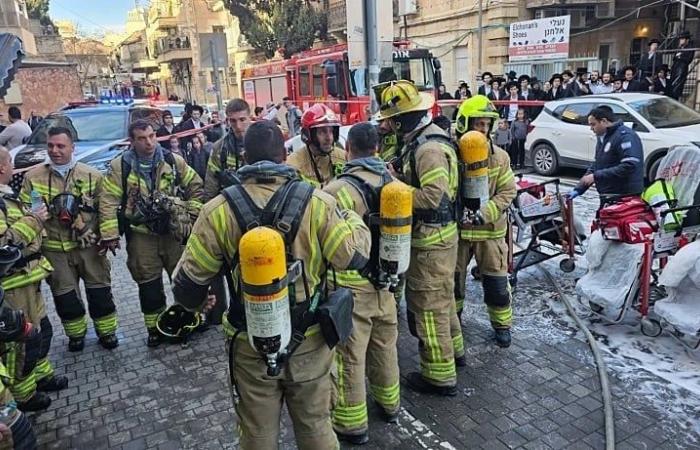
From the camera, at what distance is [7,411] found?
8.04 ft

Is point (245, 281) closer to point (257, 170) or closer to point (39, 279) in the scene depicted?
point (257, 170)

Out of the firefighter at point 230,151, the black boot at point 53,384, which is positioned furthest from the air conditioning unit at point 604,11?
the black boot at point 53,384

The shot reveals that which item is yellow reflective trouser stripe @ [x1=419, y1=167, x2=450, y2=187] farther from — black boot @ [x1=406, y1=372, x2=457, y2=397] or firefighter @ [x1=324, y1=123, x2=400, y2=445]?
black boot @ [x1=406, y1=372, x2=457, y2=397]

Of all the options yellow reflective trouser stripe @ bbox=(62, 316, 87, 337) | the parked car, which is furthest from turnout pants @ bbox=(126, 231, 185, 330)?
the parked car

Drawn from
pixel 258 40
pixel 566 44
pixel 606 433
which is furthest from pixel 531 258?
pixel 258 40

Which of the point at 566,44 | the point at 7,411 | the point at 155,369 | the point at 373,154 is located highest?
the point at 566,44

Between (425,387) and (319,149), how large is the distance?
189 centimetres

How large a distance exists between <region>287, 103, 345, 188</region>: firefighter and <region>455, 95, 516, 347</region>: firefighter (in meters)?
1.01

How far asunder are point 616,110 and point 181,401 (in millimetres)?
8691

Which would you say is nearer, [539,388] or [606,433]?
[606,433]

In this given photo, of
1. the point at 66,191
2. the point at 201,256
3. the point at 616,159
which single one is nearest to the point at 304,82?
the point at 616,159

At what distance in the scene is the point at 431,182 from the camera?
337cm

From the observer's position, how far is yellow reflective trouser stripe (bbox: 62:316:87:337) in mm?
4523

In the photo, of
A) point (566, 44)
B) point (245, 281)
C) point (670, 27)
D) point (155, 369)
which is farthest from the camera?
point (670, 27)
